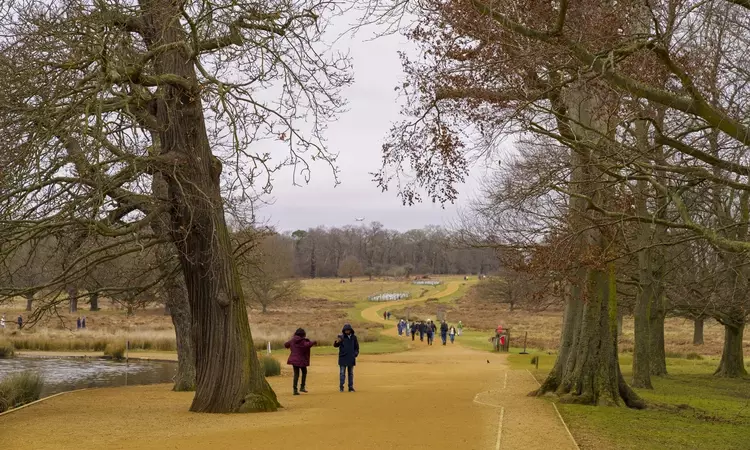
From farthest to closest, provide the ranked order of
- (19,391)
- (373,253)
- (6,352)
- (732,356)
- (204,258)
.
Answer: (373,253), (6,352), (732,356), (19,391), (204,258)

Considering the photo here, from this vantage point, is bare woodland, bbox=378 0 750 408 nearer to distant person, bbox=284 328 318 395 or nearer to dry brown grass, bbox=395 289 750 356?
distant person, bbox=284 328 318 395

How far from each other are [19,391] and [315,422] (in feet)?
26.0

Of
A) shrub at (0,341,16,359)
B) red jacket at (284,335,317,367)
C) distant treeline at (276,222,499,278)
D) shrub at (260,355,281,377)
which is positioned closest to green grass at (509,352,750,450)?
red jacket at (284,335,317,367)

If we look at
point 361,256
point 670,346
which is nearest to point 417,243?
point 361,256

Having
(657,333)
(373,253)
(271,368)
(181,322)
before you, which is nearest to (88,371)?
(271,368)

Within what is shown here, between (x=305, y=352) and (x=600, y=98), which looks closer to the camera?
(x=600, y=98)

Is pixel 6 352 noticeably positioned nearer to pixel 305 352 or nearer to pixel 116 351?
pixel 116 351

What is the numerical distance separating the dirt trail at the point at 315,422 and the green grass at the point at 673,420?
0.61m

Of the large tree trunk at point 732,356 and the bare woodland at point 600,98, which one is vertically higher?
the bare woodland at point 600,98

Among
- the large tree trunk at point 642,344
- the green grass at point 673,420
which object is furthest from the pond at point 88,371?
the large tree trunk at point 642,344

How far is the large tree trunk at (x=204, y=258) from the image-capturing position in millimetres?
14469

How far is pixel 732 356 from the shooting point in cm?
3039

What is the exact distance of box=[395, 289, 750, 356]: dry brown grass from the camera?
49422 millimetres

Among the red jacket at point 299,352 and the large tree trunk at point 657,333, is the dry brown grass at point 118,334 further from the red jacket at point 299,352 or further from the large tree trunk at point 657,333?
the large tree trunk at point 657,333
